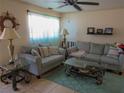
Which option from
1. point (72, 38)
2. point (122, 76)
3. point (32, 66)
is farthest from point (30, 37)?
point (122, 76)

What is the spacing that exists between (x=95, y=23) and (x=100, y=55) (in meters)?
1.58

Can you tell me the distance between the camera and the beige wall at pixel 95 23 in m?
4.17

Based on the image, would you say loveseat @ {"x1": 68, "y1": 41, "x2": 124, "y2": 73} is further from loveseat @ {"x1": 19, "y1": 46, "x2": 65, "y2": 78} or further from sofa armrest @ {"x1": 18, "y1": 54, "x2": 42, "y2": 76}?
sofa armrest @ {"x1": 18, "y1": 54, "x2": 42, "y2": 76}

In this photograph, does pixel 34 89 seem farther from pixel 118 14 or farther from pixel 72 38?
pixel 118 14

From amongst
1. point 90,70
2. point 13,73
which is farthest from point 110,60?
point 13,73

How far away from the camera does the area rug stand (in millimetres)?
2519

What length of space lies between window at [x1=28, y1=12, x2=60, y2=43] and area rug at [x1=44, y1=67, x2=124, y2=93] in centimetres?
172

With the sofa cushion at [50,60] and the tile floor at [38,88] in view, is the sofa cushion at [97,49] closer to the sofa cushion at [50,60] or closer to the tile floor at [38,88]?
the sofa cushion at [50,60]

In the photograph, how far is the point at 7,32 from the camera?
94.8 inches

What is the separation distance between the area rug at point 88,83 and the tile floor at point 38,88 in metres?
0.18

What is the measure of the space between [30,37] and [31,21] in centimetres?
62

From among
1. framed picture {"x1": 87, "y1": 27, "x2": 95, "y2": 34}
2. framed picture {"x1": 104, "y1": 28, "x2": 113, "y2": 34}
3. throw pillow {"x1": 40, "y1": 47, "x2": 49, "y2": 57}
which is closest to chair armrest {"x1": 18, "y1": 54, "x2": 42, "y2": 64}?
throw pillow {"x1": 40, "y1": 47, "x2": 49, "y2": 57}

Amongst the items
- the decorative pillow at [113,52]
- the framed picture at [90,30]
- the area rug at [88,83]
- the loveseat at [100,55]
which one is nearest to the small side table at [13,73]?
the area rug at [88,83]

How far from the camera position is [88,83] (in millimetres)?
2820
